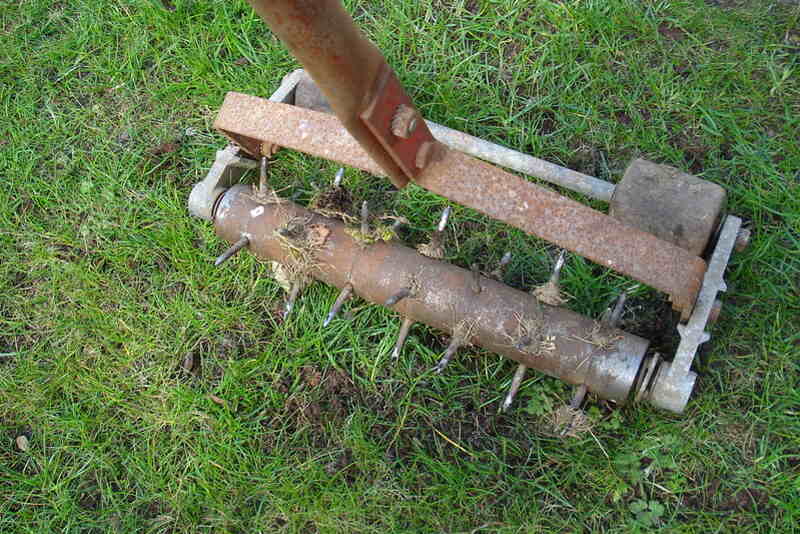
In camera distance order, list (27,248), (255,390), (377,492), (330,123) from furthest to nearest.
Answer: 1. (27,248)
2. (255,390)
3. (377,492)
4. (330,123)

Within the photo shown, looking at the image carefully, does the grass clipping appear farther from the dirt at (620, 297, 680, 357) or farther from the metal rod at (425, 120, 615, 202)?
the dirt at (620, 297, 680, 357)

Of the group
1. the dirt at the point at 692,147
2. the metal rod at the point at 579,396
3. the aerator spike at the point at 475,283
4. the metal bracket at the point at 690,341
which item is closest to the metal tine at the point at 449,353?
the aerator spike at the point at 475,283

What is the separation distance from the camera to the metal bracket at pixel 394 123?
5.45 feet

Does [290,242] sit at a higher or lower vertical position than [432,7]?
lower

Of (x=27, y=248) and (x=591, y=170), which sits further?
(x=27, y=248)

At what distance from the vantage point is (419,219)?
289 centimetres

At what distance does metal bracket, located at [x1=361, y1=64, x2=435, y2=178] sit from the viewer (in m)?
1.66

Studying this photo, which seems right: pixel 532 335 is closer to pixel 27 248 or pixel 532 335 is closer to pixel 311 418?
pixel 311 418

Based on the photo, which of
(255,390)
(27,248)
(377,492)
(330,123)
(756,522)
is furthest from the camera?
(27,248)

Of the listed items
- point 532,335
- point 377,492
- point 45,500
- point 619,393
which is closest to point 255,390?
point 377,492

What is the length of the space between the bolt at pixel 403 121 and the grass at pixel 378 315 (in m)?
1.15

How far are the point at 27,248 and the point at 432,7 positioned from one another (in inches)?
88.4

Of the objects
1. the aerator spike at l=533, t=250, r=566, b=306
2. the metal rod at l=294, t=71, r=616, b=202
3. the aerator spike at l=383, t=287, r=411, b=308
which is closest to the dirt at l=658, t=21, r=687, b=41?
the metal rod at l=294, t=71, r=616, b=202

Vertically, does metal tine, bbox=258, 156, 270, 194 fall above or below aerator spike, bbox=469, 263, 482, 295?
above
